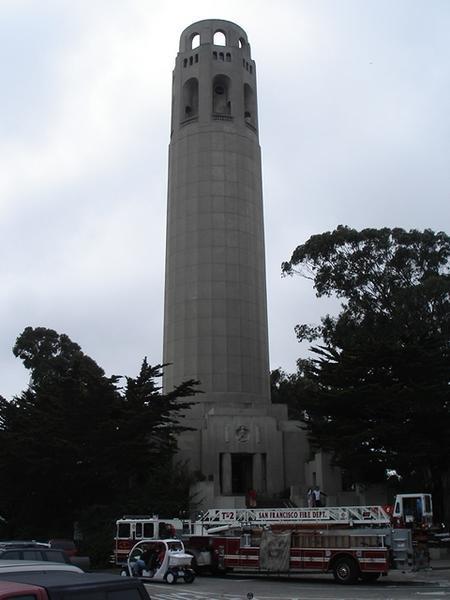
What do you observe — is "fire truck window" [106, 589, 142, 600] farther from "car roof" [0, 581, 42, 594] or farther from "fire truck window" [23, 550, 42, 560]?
"fire truck window" [23, 550, 42, 560]

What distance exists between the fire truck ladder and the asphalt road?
1.71m

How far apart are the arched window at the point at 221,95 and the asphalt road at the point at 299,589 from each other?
126ft

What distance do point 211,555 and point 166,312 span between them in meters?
29.1

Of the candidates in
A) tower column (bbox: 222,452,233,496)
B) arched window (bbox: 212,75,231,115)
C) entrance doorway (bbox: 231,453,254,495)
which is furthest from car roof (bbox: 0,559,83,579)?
arched window (bbox: 212,75,231,115)

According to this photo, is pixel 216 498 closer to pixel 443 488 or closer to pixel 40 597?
pixel 443 488

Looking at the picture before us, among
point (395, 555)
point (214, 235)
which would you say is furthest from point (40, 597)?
point (214, 235)

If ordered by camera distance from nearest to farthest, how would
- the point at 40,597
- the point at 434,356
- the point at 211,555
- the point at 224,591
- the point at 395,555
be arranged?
the point at 40,597, the point at 224,591, the point at 395,555, the point at 211,555, the point at 434,356

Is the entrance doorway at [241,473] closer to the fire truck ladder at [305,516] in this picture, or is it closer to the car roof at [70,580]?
the fire truck ladder at [305,516]

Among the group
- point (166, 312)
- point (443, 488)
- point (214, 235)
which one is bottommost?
point (443, 488)

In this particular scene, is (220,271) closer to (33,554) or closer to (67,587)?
(33,554)

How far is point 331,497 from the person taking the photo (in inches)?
1527

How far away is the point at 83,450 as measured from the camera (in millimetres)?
33719

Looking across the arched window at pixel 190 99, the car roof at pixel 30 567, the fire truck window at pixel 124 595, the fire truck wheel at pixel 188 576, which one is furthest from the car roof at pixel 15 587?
the arched window at pixel 190 99

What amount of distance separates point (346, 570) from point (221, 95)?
4140cm
